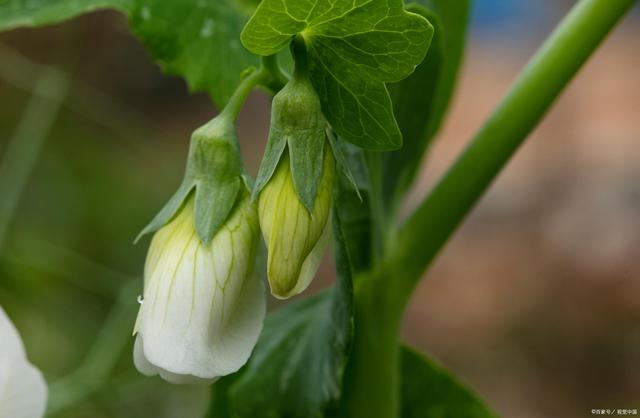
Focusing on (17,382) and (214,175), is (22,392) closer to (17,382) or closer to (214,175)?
(17,382)

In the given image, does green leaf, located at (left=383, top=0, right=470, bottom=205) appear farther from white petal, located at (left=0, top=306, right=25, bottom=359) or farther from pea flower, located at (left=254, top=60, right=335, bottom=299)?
white petal, located at (left=0, top=306, right=25, bottom=359)

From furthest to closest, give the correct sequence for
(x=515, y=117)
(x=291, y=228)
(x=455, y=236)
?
(x=455, y=236)
(x=515, y=117)
(x=291, y=228)

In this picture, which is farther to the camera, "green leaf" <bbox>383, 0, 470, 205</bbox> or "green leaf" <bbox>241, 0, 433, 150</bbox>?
"green leaf" <bbox>383, 0, 470, 205</bbox>

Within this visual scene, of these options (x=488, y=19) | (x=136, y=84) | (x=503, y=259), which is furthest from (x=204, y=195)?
(x=488, y=19)

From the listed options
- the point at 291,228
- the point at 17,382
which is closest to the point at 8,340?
the point at 17,382

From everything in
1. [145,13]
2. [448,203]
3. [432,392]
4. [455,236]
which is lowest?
[455,236]

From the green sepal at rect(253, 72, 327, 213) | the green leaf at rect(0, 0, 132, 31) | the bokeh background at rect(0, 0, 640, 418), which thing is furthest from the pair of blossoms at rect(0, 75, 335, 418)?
the bokeh background at rect(0, 0, 640, 418)

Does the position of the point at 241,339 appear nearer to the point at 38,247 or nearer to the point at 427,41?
the point at 427,41
